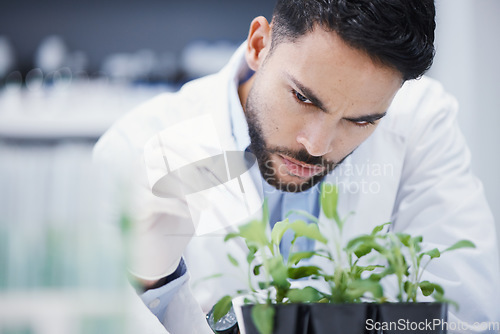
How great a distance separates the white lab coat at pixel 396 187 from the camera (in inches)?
35.2

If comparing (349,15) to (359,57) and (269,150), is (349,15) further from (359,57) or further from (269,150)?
(269,150)

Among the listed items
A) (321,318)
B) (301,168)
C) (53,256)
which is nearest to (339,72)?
(301,168)

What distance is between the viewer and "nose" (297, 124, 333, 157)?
834 mm

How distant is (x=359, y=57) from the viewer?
31.1 inches

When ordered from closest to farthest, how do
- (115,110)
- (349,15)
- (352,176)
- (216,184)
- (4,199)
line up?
(349,15), (216,184), (352,176), (4,199), (115,110)

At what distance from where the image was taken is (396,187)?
3.42 ft

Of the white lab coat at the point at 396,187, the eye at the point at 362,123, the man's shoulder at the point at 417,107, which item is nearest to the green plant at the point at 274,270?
the white lab coat at the point at 396,187

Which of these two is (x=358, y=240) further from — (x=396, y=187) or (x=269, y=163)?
(x=396, y=187)

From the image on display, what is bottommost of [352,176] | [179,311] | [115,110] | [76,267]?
[76,267]

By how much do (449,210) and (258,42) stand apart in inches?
20.8

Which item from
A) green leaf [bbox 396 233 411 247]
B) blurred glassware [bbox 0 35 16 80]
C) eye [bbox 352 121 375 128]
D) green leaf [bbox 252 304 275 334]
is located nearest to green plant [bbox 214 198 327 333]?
green leaf [bbox 252 304 275 334]

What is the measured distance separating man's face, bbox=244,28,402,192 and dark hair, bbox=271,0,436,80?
0.7 inches

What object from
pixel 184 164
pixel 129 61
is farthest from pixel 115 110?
pixel 184 164

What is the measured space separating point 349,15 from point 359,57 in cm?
7
